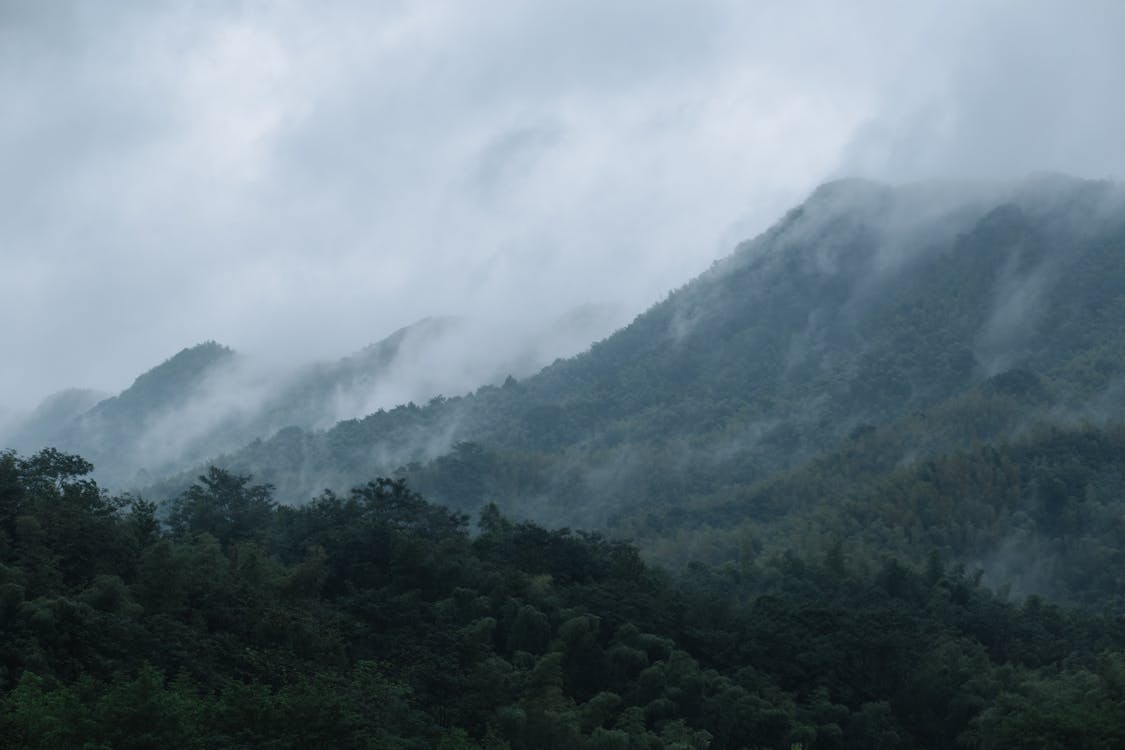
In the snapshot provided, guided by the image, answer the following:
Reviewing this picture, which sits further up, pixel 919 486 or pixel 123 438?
pixel 123 438

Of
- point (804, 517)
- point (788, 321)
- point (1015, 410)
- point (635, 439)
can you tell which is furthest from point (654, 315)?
point (804, 517)

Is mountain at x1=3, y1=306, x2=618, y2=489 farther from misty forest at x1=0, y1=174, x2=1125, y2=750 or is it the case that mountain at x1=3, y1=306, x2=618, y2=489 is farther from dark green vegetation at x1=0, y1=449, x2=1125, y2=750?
dark green vegetation at x1=0, y1=449, x2=1125, y2=750

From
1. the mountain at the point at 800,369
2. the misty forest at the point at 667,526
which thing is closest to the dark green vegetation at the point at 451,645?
the misty forest at the point at 667,526

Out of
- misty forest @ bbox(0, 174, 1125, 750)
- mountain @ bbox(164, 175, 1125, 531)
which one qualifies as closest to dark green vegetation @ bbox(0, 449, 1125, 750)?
misty forest @ bbox(0, 174, 1125, 750)

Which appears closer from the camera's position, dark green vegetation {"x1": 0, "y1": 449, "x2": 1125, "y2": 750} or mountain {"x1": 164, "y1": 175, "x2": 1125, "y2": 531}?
dark green vegetation {"x1": 0, "y1": 449, "x2": 1125, "y2": 750}

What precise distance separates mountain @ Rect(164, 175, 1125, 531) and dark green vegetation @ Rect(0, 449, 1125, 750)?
37125 mm

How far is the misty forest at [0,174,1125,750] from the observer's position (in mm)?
26172

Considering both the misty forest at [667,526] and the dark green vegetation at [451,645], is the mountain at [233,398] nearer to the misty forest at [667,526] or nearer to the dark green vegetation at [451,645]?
the misty forest at [667,526]

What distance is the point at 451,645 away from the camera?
30625 millimetres

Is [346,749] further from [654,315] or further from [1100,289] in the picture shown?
[654,315]

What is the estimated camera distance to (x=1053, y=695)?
29250 millimetres

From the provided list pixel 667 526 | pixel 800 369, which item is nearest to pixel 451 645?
pixel 667 526

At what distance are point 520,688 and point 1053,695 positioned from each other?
Result: 1159 cm

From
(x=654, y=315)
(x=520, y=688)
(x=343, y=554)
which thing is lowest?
(x=520, y=688)
